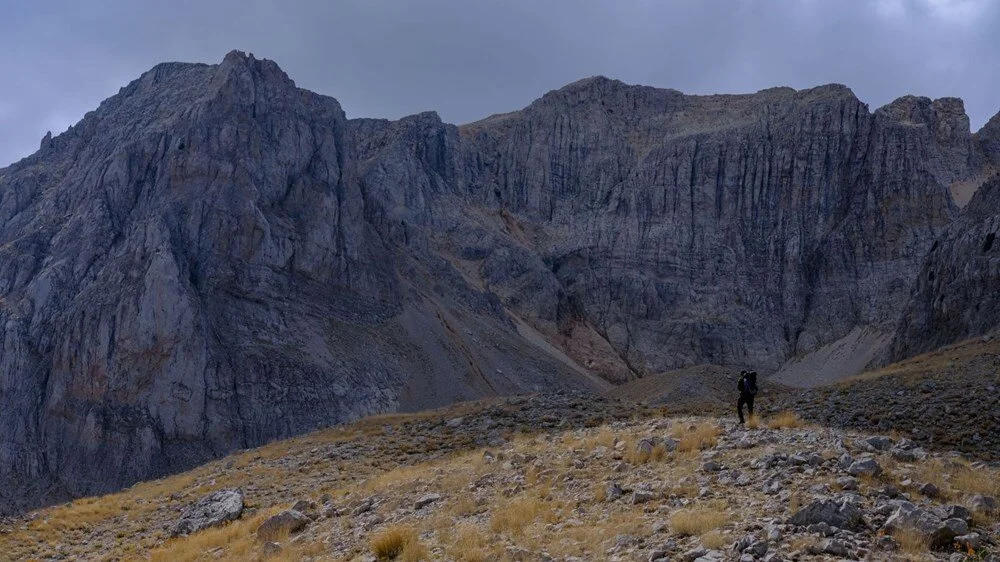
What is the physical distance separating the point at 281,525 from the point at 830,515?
11.0 metres

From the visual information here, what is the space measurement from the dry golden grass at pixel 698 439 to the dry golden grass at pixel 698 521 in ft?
14.4

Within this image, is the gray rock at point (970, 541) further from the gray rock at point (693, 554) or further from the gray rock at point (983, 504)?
the gray rock at point (693, 554)

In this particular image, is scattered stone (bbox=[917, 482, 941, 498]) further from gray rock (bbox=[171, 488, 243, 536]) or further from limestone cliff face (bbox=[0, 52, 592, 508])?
limestone cliff face (bbox=[0, 52, 592, 508])

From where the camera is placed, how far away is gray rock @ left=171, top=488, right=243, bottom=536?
19672mm

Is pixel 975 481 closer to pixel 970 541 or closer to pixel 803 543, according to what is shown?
pixel 970 541

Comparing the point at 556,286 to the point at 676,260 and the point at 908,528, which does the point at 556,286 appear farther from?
the point at 908,528

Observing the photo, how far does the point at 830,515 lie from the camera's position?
10.8 metres

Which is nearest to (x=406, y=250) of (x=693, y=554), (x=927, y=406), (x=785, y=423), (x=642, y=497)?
(x=927, y=406)

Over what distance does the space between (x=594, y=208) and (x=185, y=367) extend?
7571 cm

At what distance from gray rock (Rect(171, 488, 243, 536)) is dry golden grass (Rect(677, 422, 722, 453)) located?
10909 millimetres

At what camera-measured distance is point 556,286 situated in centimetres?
11050

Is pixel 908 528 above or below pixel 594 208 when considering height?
below

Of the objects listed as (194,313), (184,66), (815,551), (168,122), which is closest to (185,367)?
(194,313)

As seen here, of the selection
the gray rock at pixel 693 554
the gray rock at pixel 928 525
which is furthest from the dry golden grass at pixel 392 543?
the gray rock at pixel 928 525
